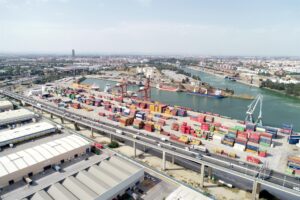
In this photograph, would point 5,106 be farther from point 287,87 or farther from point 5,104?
point 287,87

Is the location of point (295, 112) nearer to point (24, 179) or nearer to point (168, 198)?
point (168, 198)

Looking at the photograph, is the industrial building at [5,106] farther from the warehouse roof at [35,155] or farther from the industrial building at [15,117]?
the warehouse roof at [35,155]

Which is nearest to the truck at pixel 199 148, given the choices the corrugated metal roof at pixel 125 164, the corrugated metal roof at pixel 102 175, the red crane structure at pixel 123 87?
the corrugated metal roof at pixel 125 164

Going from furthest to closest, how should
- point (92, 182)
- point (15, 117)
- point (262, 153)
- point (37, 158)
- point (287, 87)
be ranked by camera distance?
point (287, 87) < point (15, 117) < point (262, 153) < point (37, 158) < point (92, 182)

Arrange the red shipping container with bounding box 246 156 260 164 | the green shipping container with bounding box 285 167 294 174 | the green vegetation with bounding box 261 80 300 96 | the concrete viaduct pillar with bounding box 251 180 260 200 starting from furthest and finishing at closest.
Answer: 1. the green vegetation with bounding box 261 80 300 96
2. the red shipping container with bounding box 246 156 260 164
3. the green shipping container with bounding box 285 167 294 174
4. the concrete viaduct pillar with bounding box 251 180 260 200

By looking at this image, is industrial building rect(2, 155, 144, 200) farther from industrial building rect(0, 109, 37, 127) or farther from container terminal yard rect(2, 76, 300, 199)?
industrial building rect(0, 109, 37, 127)

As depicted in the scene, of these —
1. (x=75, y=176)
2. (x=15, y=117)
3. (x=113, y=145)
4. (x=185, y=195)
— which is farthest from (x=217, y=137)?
(x=15, y=117)

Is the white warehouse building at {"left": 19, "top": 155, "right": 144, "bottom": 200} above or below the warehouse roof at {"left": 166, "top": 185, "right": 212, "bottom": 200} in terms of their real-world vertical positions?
above

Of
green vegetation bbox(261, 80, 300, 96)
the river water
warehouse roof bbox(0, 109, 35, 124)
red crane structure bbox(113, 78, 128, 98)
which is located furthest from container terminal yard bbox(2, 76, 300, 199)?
green vegetation bbox(261, 80, 300, 96)
